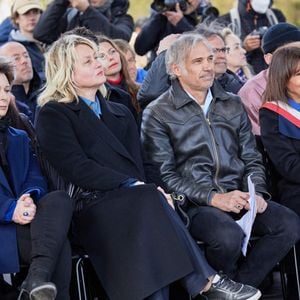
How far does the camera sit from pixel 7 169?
222 inches

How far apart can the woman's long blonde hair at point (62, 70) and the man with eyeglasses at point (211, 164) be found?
0.60 m

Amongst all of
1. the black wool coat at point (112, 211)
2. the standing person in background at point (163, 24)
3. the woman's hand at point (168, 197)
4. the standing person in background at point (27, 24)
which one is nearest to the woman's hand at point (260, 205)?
the woman's hand at point (168, 197)

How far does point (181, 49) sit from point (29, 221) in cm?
174

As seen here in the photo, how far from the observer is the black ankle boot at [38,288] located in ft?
16.3

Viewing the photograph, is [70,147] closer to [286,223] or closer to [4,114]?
[4,114]

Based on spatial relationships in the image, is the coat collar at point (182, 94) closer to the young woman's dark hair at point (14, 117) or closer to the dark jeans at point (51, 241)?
the young woman's dark hair at point (14, 117)

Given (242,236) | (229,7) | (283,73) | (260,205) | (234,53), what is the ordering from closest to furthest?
(242,236) → (260,205) → (283,73) → (234,53) → (229,7)

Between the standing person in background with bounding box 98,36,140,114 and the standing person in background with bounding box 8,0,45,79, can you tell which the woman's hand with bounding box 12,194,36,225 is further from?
the standing person in background with bounding box 8,0,45,79

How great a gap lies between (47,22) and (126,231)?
3.61m

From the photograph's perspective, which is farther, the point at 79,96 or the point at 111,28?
the point at 111,28

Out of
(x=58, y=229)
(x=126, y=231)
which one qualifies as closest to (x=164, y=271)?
(x=126, y=231)

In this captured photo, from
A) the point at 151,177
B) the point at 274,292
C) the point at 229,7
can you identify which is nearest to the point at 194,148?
the point at 151,177

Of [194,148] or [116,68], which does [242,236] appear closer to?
[194,148]

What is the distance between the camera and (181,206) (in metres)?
5.98
